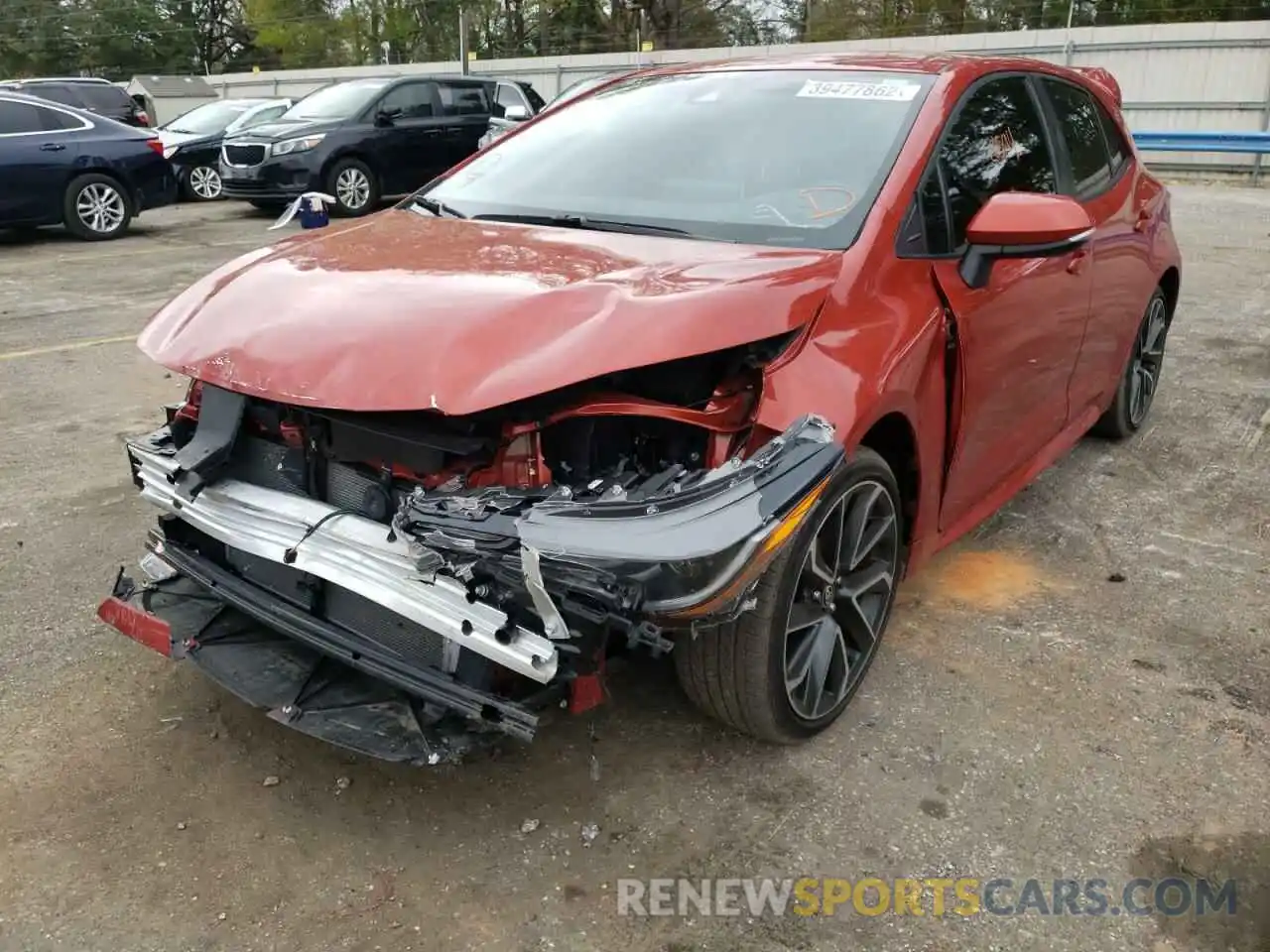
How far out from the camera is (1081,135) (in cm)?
407

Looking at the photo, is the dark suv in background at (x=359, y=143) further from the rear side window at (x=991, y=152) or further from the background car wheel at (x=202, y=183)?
the rear side window at (x=991, y=152)

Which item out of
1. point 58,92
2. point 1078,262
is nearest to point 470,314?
point 1078,262

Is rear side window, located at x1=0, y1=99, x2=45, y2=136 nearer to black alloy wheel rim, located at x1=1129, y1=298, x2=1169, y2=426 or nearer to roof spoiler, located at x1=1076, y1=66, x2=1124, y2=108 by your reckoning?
roof spoiler, located at x1=1076, y1=66, x2=1124, y2=108

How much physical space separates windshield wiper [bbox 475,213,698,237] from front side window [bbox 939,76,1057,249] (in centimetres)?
81

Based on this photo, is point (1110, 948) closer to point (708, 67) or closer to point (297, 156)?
point (708, 67)

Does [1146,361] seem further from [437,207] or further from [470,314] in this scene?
[470,314]

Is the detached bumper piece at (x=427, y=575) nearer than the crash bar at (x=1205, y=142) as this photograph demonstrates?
Yes

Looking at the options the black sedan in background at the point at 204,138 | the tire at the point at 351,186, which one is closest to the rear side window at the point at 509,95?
the tire at the point at 351,186

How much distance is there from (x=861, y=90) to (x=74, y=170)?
10.0 meters

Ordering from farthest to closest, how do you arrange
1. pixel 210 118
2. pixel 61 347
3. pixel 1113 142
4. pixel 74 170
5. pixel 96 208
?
pixel 210 118 → pixel 96 208 → pixel 74 170 → pixel 61 347 → pixel 1113 142

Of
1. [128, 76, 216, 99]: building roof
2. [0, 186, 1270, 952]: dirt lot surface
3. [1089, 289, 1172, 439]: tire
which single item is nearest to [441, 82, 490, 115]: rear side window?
[1089, 289, 1172, 439]: tire

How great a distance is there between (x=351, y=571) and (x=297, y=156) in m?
11.3

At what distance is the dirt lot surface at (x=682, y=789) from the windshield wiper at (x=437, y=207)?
154 cm

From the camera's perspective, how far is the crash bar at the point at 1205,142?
1659 cm
